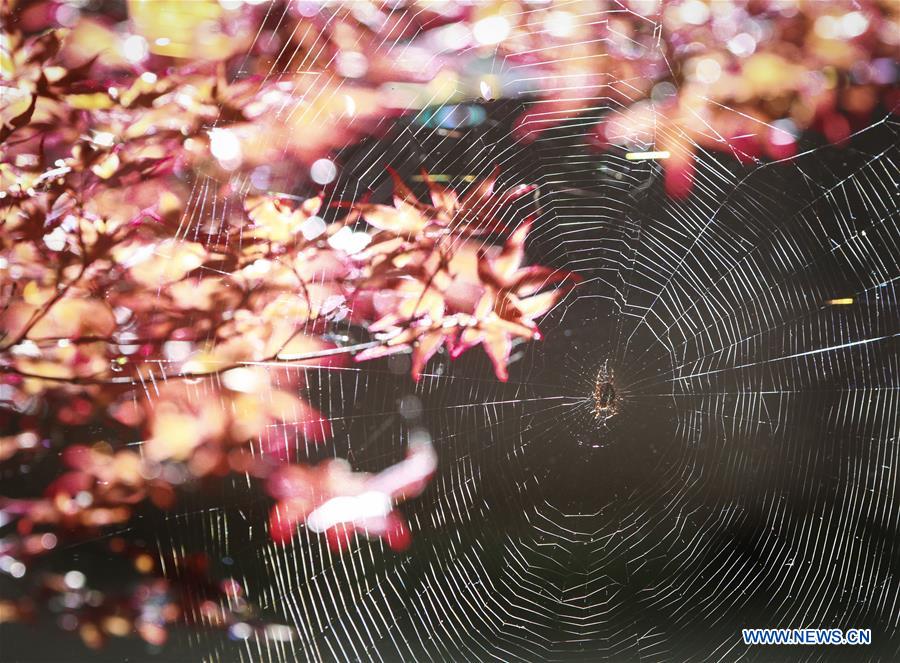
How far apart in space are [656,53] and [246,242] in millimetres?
869

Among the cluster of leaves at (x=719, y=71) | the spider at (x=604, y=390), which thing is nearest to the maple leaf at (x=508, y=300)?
the spider at (x=604, y=390)

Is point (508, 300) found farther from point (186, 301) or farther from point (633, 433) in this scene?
point (186, 301)

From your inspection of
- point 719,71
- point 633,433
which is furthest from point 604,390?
point 719,71

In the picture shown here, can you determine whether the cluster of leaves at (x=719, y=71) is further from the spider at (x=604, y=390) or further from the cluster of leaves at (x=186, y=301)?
the spider at (x=604, y=390)

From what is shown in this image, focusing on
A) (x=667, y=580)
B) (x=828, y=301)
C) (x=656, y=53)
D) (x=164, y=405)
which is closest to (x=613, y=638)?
(x=667, y=580)

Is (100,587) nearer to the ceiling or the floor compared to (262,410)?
nearer to the floor

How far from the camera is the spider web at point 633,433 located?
49.6 inches

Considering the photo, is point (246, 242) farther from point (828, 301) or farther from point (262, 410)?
point (828, 301)

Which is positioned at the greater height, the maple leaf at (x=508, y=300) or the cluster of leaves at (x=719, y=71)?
the cluster of leaves at (x=719, y=71)

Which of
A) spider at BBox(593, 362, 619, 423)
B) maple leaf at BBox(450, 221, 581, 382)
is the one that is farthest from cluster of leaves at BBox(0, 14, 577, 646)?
spider at BBox(593, 362, 619, 423)

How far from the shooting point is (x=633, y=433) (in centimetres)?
128

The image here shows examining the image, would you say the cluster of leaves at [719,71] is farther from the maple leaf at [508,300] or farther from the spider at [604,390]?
the spider at [604,390]

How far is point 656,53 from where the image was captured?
1247mm

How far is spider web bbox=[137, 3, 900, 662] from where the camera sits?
126 centimetres
